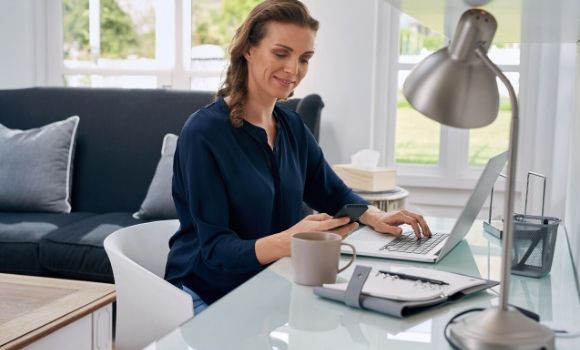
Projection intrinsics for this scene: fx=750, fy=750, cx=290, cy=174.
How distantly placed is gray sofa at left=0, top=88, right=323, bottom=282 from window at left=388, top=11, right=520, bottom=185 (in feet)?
2.20

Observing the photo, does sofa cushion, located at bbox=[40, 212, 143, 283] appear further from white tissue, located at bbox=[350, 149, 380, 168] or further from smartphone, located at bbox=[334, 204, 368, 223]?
smartphone, located at bbox=[334, 204, 368, 223]

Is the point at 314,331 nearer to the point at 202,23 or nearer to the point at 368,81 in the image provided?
the point at 368,81

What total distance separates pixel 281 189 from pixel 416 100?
88 centimetres

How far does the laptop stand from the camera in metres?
1.50

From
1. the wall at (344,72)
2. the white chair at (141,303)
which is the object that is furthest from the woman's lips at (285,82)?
the wall at (344,72)

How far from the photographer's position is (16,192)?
351 cm

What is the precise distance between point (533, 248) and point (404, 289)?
1.19 ft

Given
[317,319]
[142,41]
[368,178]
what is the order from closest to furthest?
[317,319]
[368,178]
[142,41]

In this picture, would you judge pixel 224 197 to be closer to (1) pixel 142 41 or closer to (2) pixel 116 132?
(2) pixel 116 132

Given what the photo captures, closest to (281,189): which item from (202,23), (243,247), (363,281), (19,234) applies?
(243,247)

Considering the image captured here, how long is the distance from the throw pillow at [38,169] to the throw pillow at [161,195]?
1.40ft

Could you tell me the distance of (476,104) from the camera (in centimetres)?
100

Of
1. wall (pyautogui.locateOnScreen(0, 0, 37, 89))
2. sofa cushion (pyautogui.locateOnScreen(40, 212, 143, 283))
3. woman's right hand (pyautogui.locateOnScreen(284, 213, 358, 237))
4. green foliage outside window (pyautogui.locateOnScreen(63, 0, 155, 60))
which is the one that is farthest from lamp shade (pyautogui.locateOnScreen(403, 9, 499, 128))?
wall (pyautogui.locateOnScreen(0, 0, 37, 89))

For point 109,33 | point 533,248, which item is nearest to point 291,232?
point 533,248
